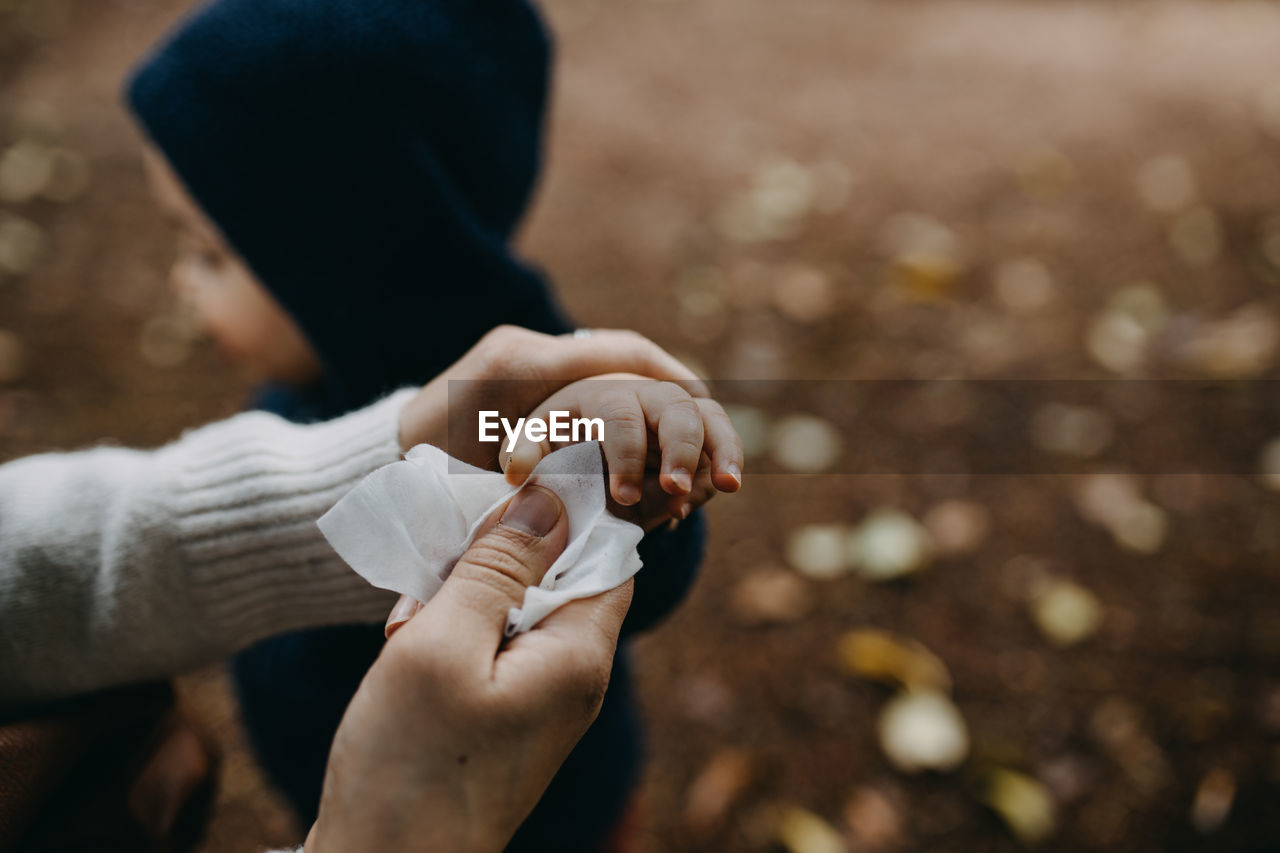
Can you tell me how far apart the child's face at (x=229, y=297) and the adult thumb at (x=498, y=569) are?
0.57 m

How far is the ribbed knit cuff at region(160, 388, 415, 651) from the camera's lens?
718mm

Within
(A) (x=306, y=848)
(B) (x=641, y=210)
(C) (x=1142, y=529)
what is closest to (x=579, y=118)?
(B) (x=641, y=210)

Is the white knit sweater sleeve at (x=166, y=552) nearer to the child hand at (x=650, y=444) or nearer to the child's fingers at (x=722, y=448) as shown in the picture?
the child hand at (x=650, y=444)

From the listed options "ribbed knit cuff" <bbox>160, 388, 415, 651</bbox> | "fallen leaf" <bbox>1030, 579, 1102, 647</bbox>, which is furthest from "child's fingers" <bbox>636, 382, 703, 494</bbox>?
"fallen leaf" <bbox>1030, 579, 1102, 647</bbox>

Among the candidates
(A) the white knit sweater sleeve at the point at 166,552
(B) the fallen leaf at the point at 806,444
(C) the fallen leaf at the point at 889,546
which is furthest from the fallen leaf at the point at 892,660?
(A) the white knit sweater sleeve at the point at 166,552

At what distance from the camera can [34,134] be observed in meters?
2.26

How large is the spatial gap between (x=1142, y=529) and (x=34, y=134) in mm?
2891

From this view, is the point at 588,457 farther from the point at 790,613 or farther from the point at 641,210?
the point at 641,210

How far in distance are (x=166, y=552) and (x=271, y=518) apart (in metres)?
0.10

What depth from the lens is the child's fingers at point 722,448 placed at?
0.56 metres

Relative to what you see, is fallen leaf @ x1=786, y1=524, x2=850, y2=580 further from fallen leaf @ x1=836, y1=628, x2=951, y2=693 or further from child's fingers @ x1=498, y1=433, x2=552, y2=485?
child's fingers @ x1=498, y1=433, x2=552, y2=485

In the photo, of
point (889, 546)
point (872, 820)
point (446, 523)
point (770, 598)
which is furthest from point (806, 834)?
point (446, 523)

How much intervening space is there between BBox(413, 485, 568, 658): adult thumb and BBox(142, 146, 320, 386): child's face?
1.88ft

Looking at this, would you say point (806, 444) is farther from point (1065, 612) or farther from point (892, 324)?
point (1065, 612)
